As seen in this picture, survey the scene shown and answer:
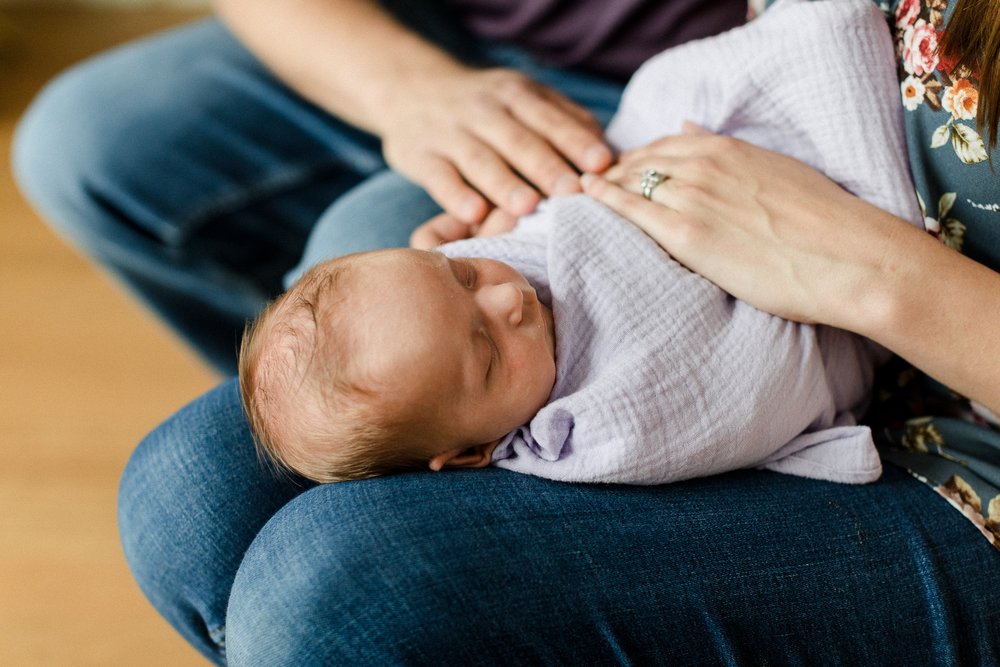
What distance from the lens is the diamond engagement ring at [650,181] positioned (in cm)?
93

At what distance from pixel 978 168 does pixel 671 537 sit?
408mm

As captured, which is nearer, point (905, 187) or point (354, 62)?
point (905, 187)

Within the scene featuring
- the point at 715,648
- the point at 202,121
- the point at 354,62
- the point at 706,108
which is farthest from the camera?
the point at 202,121

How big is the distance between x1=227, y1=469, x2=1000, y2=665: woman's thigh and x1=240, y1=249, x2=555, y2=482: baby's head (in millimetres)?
47

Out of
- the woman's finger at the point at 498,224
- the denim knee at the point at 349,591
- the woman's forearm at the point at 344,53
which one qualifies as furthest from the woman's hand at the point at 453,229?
the denim knee at the point at 349,591

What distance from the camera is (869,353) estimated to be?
37.6 inches

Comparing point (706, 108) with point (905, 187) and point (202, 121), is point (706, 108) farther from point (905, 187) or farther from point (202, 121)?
point (202, 121)

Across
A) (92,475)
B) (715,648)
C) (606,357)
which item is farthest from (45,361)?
(715,648)

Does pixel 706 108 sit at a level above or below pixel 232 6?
below

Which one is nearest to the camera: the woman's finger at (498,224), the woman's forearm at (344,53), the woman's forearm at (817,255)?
the woman's forearm at (817,255)

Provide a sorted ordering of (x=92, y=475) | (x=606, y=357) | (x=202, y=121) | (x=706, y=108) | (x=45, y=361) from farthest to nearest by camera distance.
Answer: (x=45, y=361), (x=92, y=475), (x=202, y=121), (x=706, y=108), (x=606, y=357)

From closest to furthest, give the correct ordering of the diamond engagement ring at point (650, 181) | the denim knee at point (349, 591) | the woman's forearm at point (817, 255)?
the denim knee at point (349, 591) < the woman's forearm at point (817, 255) < the diamond engagement ring at point (650, 181)

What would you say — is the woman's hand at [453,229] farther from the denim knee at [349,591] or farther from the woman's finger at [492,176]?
the denim knee at [349,591]

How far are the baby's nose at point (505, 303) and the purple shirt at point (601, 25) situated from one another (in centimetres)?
58
